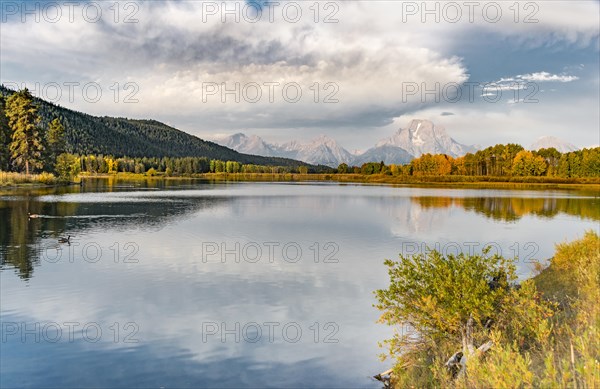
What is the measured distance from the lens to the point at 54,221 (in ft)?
152

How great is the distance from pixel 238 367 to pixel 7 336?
28.8 ft

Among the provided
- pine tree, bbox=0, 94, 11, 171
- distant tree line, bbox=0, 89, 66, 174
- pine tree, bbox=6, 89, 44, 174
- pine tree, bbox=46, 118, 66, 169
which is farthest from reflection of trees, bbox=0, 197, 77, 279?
pine tree, bbox=46, 118, 66, 169

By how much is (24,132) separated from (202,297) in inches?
4020

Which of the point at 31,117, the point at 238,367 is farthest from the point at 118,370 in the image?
the point at 31,117

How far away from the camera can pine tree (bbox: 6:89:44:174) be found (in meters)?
103

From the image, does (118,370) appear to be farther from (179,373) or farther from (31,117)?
(31,117)

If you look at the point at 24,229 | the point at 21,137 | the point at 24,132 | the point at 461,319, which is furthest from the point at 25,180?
the point at 461,319

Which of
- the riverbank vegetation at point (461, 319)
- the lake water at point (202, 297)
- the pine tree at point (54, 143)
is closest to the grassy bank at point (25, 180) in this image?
the pine tree at point (54, 143)

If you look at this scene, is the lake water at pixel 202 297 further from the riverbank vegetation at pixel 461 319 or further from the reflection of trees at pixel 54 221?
the riverbank vegetation at pixel 461 319

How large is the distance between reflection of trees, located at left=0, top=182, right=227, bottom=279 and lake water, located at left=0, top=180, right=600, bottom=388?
22cm

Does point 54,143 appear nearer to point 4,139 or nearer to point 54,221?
point 4,139

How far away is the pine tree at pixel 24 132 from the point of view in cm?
10262

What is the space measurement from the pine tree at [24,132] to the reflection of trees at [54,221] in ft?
152

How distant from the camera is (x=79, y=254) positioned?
31.4 meters
